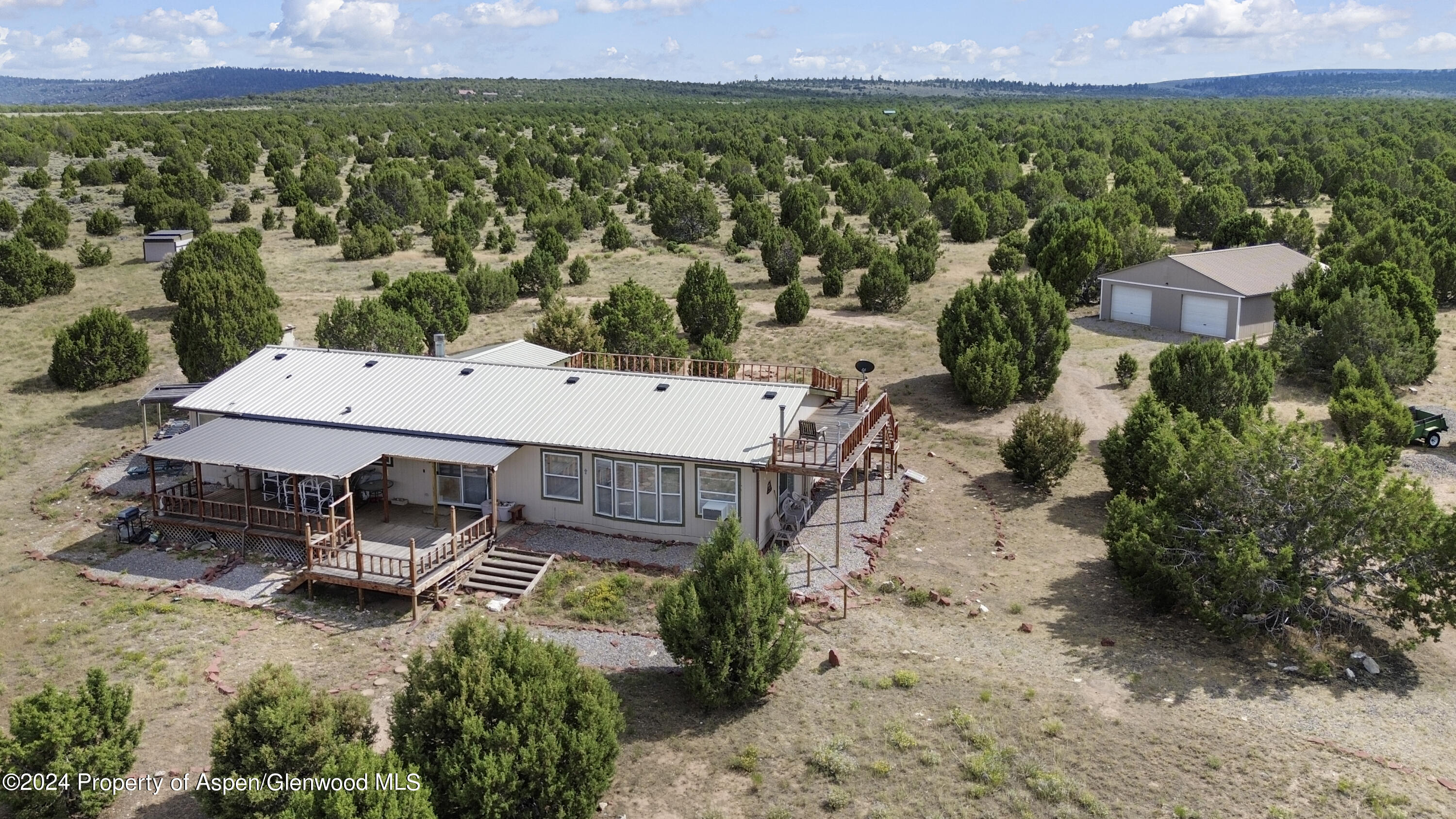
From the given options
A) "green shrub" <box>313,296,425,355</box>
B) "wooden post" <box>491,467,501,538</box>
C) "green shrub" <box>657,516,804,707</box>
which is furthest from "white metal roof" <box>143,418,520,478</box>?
Answer: "green shrub" <box>313,296,425,355</box>

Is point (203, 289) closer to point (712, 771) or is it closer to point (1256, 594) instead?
point (712, 771)

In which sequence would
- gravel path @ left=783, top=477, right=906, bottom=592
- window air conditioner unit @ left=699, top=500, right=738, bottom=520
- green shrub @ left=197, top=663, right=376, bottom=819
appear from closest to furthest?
green shrub @ left=197, top=663, right=376, bottom=819 → gravel path @ left=783, top=477, right=906, bottom=592 → window air conditioner unit @ left=699, top=500, right=738, bottom=520

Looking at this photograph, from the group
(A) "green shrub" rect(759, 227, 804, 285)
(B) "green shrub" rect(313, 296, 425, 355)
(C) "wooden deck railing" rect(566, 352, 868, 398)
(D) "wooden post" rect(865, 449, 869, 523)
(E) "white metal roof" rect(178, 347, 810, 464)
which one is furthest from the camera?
(A) "green shrub" rect(759, 227, 804, 285)

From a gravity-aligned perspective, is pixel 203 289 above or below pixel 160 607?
above

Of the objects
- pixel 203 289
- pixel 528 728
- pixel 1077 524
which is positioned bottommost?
pixel 1077 524

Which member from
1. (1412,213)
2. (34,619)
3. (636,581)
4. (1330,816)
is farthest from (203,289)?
(1412,213)

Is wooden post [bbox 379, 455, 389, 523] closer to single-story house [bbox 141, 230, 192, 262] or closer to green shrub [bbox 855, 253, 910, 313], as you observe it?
green shrub [bbox 855, 253, 910, 313]

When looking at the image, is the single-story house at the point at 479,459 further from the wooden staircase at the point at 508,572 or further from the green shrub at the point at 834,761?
the green shrub at the point at 834,761
